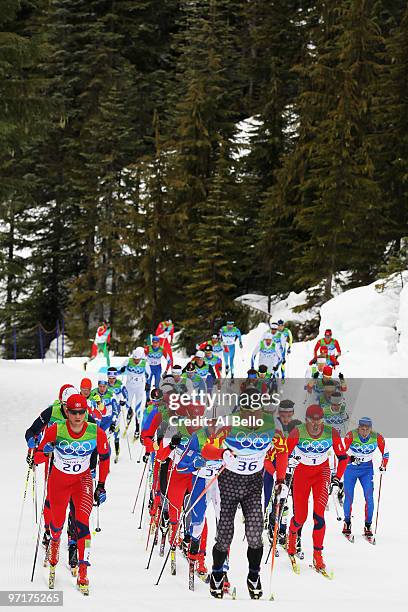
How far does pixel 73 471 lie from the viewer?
300 inches

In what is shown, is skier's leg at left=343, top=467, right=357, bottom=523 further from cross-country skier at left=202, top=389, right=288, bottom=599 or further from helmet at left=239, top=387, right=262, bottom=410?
helmet at left=239, top=387, right=262, bottom=410

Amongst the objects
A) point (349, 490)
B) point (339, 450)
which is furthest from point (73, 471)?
point (349, 490)

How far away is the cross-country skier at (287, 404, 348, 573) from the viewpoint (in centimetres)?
877

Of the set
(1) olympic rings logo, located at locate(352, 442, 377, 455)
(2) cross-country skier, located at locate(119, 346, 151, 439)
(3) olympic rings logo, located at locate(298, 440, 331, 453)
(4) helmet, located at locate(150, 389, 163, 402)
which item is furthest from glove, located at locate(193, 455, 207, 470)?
(2) cross-country skier, located at locate(119, 346, 151, 439)

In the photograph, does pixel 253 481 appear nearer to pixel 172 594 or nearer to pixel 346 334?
pixel 172 594

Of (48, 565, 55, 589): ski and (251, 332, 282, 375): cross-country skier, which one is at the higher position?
(251, 332, 282, 375): cross-country skier

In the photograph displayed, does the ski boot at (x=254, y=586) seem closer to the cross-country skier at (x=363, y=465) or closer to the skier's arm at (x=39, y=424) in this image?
the skier's arm at (x=39, y=424)

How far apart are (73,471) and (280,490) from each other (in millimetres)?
2592

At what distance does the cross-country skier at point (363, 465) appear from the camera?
1033 centimetres

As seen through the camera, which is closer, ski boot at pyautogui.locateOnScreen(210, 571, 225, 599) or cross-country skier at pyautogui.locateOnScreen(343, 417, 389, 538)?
ski boot at pyautogui.locateOnScreen(210, 571, 225, 599)

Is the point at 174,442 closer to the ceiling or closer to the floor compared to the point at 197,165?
closer to the floor

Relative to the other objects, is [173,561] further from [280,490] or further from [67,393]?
[67,393]

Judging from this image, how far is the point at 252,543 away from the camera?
7398 millimetres

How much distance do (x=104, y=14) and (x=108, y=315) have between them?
1972 cm
